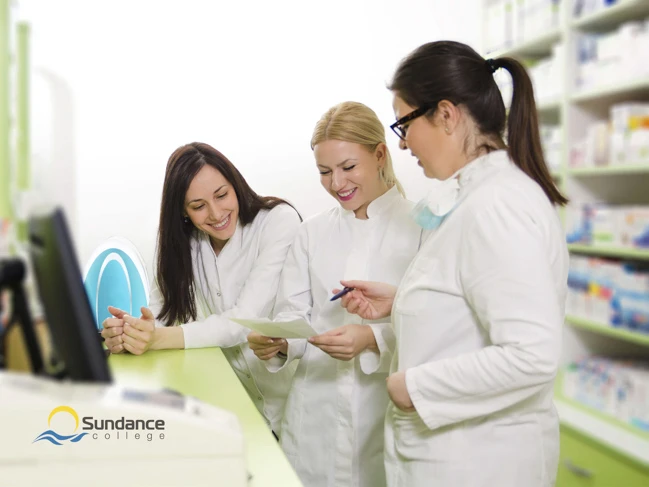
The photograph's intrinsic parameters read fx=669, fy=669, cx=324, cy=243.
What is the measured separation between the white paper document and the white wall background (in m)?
0.45

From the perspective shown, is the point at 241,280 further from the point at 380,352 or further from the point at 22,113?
the point at 22,113

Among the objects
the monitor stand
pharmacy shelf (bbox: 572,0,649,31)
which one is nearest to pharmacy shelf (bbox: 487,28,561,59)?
pharmacy shelf (bbox: 572,0,649,31)

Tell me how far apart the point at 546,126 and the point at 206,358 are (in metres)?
2.42

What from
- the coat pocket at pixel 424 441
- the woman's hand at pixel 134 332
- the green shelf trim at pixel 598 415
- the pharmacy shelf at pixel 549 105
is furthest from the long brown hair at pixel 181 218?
the pharmacy shelf at pixel 549 105

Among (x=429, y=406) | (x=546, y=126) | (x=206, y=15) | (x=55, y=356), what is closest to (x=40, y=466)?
(x=55, y=356)

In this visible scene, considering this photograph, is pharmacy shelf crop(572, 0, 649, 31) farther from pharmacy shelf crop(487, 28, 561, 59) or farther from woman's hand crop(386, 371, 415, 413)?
woman's hand crop(386, 371, 415, 413)

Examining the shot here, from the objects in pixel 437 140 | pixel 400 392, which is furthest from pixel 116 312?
pixel 437 140

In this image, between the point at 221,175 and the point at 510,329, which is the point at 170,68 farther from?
the point at 510,329

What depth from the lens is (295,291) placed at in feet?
5.64

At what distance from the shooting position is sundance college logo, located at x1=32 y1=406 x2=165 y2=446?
2.51ft

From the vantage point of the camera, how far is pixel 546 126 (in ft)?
10.9

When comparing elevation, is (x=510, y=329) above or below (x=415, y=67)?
below

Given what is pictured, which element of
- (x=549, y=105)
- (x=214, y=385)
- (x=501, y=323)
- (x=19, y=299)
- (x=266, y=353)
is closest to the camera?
(x=19, y=299)

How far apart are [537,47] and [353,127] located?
81.9 inches
